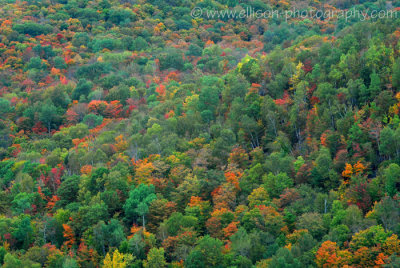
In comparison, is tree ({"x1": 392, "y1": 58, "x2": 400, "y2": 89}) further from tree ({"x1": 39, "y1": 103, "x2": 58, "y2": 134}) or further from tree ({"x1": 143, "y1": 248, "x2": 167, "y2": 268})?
tree ({"x1": 39, "y1": 103, "x2": 58, "y2": 134})

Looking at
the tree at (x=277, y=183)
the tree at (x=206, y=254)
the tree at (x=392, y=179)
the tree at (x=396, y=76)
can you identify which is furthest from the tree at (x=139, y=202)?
the tree at (x=396, y=76)

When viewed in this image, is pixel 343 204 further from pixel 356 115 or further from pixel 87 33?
pixel 87 33

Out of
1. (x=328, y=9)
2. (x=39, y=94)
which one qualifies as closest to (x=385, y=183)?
(x=39, y=94)

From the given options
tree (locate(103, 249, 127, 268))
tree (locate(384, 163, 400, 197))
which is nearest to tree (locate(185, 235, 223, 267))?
tree (locate(103, 249, 127, 268))

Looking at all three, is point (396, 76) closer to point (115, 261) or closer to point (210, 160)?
point (210, 160)

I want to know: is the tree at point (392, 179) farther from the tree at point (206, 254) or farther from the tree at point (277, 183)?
the tree at point (206, 254)

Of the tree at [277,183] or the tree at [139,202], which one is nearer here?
the tree at [139,202]

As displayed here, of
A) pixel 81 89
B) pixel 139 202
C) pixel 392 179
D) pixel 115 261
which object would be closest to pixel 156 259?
pixel 115 261
